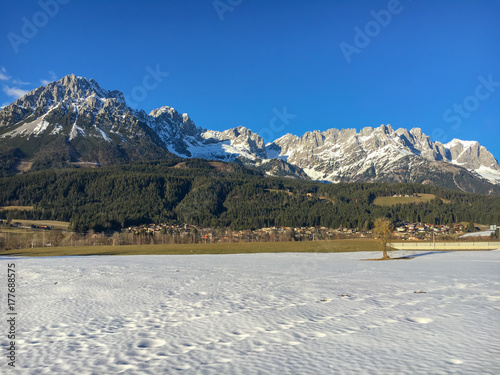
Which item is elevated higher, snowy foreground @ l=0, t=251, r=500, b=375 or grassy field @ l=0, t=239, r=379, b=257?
snowy foreground @ l=0, t=251, r=500, b=375

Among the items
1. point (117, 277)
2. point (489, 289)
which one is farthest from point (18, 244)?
point (489, 289)

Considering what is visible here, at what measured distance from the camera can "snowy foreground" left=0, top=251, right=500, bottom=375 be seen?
31.7 feet

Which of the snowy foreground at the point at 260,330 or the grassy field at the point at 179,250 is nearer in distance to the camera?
the snowy foreground at the point at 260,330

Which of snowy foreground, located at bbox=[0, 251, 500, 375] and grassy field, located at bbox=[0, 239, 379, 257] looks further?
grassy field, located at bbox=[0, 239, 379, 257]

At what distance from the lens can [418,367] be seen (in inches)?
365

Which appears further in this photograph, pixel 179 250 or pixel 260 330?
pixel 179 250

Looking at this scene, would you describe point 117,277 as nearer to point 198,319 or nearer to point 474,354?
point 198,319

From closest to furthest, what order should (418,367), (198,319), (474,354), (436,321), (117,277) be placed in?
(418,367), (474,354), (436,321), (198,319), (117,277)

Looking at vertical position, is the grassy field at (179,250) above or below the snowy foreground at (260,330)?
below

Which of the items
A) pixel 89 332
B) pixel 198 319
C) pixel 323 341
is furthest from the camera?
pixel 198 319

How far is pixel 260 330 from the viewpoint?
13219 millimetres

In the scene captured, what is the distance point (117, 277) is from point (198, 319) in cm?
1809

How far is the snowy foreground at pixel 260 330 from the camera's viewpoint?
9.67 m

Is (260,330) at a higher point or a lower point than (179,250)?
higher
